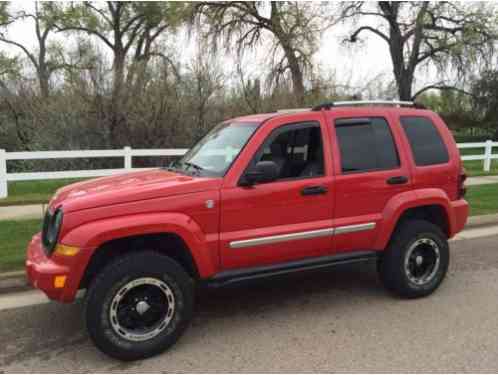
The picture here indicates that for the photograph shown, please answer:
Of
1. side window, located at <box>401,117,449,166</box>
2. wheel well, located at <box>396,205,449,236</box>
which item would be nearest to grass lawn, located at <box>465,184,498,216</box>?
wheel well, located at <box>396,205,449,236</box>

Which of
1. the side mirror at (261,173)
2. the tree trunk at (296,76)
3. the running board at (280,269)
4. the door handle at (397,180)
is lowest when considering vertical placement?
the running board at (280,269)

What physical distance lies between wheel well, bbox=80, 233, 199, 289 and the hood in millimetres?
342

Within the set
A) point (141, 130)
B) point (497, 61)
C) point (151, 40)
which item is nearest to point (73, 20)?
point (151, 40)

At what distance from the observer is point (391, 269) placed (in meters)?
4.49

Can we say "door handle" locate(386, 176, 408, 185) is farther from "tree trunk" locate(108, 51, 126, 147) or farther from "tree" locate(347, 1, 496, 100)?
"tree" locate(347, 1, 496, 100)

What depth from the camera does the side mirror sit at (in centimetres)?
368

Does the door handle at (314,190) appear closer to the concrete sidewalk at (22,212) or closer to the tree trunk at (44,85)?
the concrete sidewalk at (22,212)

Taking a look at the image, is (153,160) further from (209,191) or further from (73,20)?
(73,20)

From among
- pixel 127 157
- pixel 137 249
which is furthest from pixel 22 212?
pixel 137 249

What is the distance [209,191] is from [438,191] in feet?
8.55

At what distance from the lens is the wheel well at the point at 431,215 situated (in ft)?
15.4

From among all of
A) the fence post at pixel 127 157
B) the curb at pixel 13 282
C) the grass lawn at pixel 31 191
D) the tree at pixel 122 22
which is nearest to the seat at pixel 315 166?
the curb at pixel 13 282

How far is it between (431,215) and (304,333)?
2.17 m

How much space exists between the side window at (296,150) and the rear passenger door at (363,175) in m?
0.18
